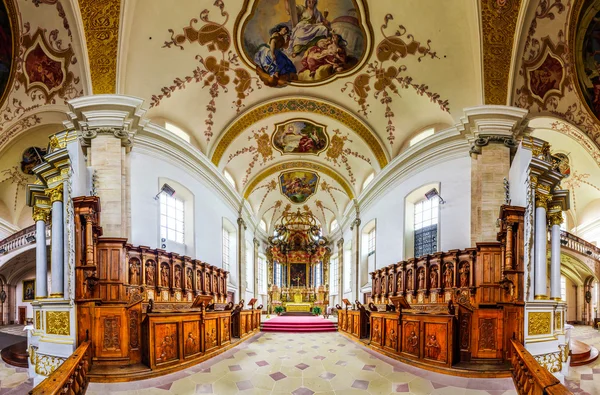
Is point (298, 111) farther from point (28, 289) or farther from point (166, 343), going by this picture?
point (28, 289)

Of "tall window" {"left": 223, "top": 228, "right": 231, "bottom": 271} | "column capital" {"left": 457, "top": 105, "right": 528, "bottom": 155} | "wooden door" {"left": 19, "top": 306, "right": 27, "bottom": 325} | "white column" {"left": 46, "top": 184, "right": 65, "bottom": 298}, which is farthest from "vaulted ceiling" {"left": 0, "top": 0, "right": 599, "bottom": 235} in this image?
"wooden door" {"left": 19, "top": 306, "right": 27, "bottom": 325}

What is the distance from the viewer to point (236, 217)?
14.5m

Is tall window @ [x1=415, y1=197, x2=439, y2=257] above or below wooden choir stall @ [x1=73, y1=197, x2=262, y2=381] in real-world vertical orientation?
above

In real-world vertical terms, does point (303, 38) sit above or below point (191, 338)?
above

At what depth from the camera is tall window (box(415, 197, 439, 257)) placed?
9.24 metres

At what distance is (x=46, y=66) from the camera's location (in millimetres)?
7508

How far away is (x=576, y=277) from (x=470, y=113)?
16.8 metres

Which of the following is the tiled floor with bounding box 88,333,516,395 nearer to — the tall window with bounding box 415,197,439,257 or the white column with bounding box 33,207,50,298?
the white column with bounding box 33,207,50,298

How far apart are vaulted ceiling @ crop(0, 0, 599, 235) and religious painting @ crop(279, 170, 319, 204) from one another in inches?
230

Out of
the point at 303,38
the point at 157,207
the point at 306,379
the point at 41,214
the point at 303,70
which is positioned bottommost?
the point at 306,379

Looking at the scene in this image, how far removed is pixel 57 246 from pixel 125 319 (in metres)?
1.77

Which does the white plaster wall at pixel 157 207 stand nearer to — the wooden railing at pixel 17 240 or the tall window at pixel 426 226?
the tall window at pixel 426 226

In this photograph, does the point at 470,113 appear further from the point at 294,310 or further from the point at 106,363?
the point at 294,310

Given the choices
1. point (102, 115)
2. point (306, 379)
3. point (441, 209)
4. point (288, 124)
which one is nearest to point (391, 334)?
point (306, 379)
